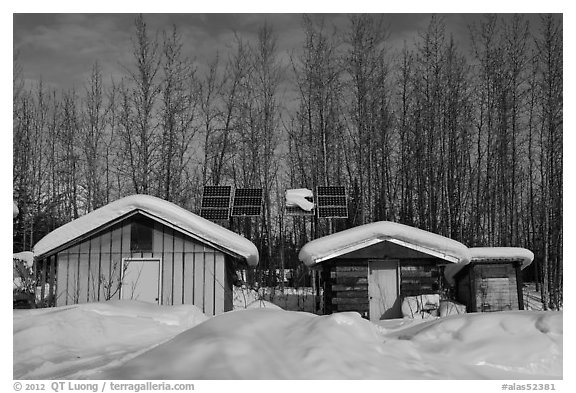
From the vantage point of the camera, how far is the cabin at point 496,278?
16.8m

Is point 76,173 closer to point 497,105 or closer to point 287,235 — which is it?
point 287,235

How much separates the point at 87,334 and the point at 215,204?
15130mm

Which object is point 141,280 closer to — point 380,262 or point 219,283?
point 219,283

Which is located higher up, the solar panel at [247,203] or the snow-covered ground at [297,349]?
the solar panel at [247,203]

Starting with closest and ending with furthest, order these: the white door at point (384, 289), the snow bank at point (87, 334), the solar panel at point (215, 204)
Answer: the snow bank at point (87, 334) → the white door at point (384, 289) → the solar panel at point (215, 204)

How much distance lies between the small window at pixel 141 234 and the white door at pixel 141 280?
0.35 meters

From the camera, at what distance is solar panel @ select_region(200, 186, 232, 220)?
2273cm

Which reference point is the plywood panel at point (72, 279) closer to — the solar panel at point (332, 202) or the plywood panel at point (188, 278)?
the plywood panel at point (188, 278)

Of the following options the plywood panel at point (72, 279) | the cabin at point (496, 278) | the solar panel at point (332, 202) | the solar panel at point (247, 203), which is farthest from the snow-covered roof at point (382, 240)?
the solar panel at point (247, 203)

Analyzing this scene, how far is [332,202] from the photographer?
23438mm

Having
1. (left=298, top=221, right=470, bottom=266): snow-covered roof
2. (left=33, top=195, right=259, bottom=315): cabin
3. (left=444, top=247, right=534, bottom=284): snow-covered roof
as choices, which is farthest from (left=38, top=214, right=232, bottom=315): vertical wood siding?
(left=444, top=247, right=534, bottom=284): snow-covered roof

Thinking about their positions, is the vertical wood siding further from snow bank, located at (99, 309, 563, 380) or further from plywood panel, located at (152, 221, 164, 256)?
snow bank, located at (99, 309, 563, 380)
